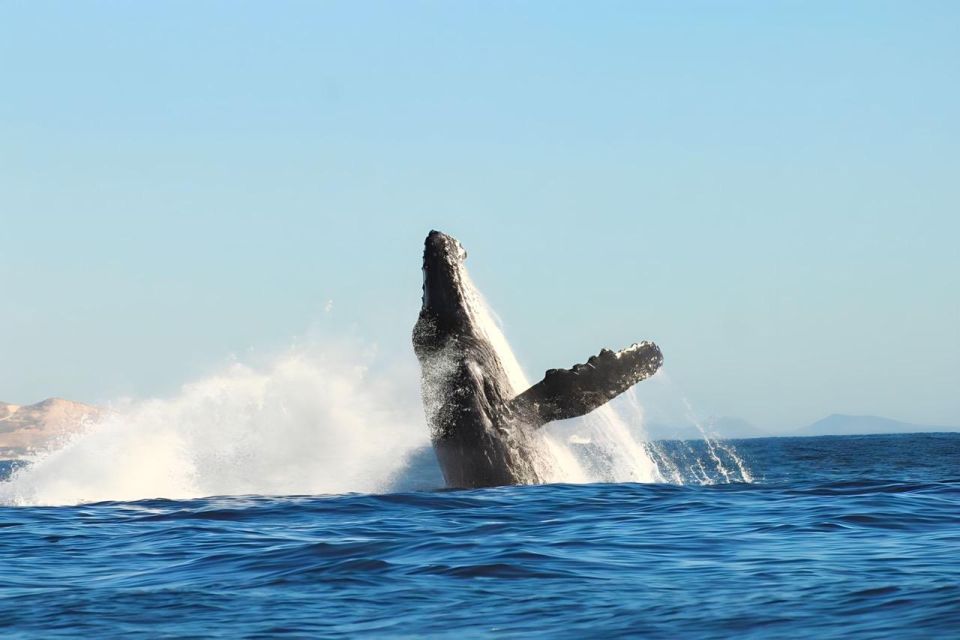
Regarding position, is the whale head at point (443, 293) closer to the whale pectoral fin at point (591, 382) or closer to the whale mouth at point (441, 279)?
the whale mouth at point (441, 279)

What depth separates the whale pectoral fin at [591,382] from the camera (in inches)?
564

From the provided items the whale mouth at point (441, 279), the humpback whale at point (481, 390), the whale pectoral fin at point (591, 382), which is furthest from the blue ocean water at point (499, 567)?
the whale mouth at point (441, 279)

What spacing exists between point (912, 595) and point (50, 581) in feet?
20.6

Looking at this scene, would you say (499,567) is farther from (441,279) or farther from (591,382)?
(441,279)

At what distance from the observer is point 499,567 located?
9266mm

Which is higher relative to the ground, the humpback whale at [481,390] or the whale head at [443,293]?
the whale head at [443,293]

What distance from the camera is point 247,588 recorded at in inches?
345

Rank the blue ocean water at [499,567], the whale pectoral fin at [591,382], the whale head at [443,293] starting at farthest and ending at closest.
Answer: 1. the whale head at [443,293]
2. the whale pectoral fin at [591,382]
3. the blue ocean water at [499,567]

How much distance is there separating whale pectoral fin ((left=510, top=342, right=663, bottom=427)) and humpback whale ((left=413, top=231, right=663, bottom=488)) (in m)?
0.01

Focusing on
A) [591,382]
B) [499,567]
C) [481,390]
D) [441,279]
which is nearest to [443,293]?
[441,279]

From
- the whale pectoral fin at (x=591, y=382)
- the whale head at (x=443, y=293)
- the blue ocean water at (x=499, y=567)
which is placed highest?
the whale head at (x=443, y=293)

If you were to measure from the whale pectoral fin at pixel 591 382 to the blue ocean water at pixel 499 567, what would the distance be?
99 centimetres

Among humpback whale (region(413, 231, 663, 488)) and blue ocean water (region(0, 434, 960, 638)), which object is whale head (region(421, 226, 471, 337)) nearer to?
humpback whale (region(413, 231, 663, 488))

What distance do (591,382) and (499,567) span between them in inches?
209
